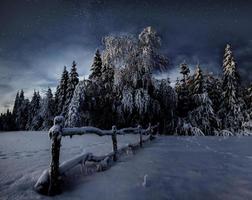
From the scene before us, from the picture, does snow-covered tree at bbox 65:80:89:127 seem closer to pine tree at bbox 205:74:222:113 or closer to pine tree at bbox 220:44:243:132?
pine tree at bbox 220:44:243:132

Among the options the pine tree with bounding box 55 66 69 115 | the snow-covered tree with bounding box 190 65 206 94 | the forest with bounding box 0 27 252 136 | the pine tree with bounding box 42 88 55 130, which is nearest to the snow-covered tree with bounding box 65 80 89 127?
the forest with bounding box 0 27 252 136

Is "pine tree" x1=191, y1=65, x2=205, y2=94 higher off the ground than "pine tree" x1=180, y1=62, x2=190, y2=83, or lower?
lower

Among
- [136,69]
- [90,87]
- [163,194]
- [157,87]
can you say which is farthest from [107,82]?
[163,194]

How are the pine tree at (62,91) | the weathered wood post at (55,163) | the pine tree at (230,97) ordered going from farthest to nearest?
the pine tree at (62,91), the pine tree at (230,97), the weathered wood post at (55,163)

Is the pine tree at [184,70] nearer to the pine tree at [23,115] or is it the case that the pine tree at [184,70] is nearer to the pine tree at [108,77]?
the pine tree at [108,77]

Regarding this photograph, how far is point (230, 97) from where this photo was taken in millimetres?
22188

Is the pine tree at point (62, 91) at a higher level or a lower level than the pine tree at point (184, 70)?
lower

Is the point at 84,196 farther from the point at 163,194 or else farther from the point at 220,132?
the point at 220,132

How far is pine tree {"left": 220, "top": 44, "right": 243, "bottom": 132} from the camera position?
20.7m

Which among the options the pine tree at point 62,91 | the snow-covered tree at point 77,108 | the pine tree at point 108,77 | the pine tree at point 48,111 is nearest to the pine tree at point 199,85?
the pine tree at point 108,77

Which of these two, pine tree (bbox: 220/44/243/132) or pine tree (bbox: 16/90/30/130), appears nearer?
pine tree (bbox: 220/44/243/132)

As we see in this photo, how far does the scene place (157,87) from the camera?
15703mm

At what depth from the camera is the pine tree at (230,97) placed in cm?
2072

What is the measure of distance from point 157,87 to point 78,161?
13.1m
